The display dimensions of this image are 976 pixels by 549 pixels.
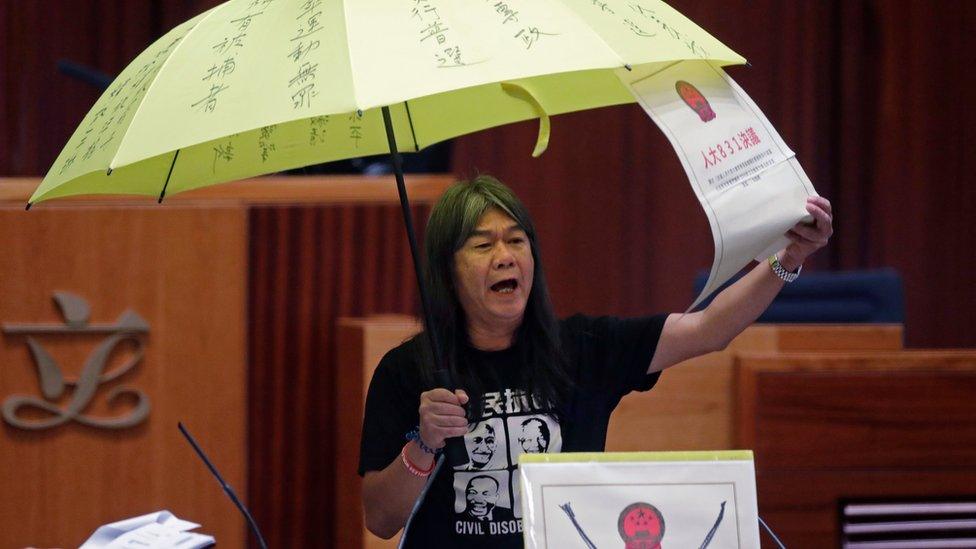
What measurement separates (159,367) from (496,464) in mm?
1486

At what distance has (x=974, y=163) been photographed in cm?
531

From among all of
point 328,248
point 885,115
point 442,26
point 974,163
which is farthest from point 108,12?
point 442,26

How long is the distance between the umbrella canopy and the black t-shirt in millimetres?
412

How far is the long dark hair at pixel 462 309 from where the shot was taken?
209cm

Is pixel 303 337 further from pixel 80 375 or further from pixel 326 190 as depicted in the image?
pixel 80 375

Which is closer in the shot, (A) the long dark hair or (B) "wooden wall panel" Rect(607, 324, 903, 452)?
(A) the long dark hair

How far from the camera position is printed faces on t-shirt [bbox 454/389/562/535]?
1985 millimetres

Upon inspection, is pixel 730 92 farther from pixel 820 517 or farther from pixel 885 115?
pixel 885 115

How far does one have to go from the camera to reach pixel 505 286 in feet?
7.00

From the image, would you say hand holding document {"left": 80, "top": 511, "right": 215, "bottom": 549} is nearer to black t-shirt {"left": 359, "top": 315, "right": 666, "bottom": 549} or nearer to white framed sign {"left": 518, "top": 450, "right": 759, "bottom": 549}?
black t-shirt {"left": 359, "top": 315, "right": 666, "bottom": 549}

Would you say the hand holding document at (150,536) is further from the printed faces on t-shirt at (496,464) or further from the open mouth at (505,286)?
the open mouth at (505,286)

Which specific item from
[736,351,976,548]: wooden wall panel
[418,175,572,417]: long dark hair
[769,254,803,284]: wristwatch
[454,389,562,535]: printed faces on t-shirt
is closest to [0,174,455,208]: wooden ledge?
[736,351,976,548]: wooden wall panel

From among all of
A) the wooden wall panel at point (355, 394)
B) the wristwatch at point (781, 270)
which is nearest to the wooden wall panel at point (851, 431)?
the wooden wall panel at point (355, 394)

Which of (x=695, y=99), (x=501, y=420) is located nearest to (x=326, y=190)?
(x=501, y=420)
